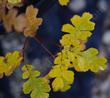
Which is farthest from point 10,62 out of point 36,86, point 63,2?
point 63,2

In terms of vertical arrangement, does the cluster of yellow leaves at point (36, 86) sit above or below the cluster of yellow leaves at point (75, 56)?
below

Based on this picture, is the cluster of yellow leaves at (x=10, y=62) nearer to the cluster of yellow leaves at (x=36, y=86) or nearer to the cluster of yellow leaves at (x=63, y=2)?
the cluster of yellow leaves at (x=36, y=86)

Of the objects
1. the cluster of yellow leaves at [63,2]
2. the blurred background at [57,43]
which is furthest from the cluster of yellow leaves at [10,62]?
the cluster of yellow leaves at [63,2]

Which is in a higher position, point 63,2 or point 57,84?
point 63,2

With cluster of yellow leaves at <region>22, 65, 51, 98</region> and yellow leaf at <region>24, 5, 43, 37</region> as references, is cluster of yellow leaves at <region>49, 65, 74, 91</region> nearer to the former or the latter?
cluster of yellow leaves at <region>22, 65, 51, 98</region>

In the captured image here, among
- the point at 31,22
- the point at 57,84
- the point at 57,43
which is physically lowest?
the point at 57,84

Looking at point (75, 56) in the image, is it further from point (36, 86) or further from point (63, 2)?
point (63, 2)

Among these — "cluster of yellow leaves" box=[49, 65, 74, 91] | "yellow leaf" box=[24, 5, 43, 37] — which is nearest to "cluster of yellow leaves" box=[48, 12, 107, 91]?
"cluster of yellow leaves" box=[49, 65, 74, 91]

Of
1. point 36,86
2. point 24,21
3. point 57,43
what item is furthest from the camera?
point 57,43
